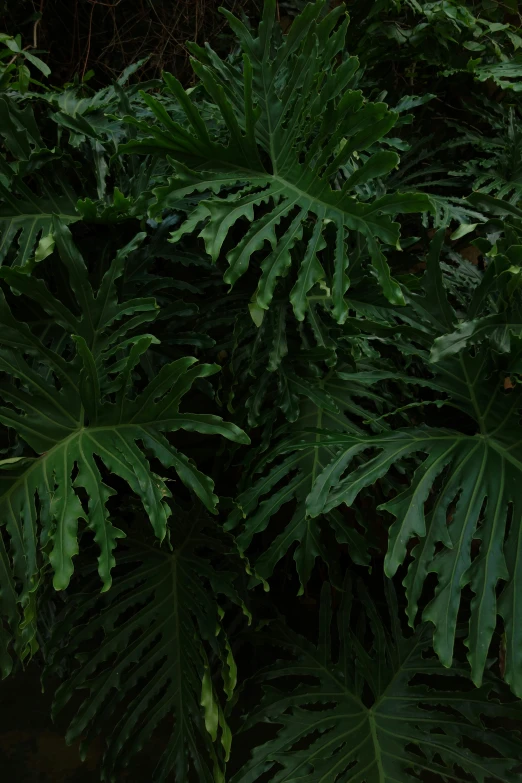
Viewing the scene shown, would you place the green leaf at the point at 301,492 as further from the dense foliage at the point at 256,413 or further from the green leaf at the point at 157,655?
the green leaf at the point at 157,655

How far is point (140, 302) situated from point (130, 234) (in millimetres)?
335

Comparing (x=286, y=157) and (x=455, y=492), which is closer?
(x=455, y=492)

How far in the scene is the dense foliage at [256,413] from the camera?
3.67ft

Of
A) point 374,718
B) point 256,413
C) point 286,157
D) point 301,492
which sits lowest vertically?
point 374,718

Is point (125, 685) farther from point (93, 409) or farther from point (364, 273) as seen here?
point (364, 273)

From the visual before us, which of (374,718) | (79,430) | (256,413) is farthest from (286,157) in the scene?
(374,718)

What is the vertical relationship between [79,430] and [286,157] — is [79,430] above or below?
below

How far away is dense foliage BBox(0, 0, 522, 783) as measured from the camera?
1.12 meters

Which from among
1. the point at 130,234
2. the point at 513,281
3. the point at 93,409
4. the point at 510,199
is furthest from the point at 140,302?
the point at 510,199

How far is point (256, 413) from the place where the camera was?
4.57 ft

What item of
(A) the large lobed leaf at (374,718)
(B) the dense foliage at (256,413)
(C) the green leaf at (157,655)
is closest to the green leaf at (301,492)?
(B) the dense foliage at (256,413)

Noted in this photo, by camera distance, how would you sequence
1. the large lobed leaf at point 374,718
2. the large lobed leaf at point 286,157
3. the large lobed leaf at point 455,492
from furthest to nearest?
the large lobed leaf at point 374,718
the large lobed leaf at point 286,157
the large lobed leaf at point 455,492

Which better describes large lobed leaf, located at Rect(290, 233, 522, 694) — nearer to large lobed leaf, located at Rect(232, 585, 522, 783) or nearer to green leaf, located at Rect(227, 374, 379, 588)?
green leaf, located at Rect(227, 374, 379, 588)

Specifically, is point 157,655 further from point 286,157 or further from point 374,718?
point 286,157
